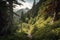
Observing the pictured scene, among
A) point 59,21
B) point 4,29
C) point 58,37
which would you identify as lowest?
point 58,37

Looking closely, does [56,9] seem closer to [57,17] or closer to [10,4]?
[57,17]

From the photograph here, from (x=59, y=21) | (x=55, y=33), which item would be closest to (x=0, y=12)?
(x=55, y=33)

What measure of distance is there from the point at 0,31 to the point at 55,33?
7.08 metres

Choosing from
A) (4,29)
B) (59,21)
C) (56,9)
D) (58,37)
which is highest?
(56,9)

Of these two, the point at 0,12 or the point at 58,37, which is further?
the point at 0,12

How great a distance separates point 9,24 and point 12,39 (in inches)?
142

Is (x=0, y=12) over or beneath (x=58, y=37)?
over

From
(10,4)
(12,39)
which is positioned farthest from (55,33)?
(10,4)

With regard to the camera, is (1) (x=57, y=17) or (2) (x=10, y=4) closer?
(2) (x=10, y=4)

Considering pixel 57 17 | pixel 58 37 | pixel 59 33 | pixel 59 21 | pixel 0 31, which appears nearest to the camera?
pixel 58 37

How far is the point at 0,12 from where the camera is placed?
81.0 ft

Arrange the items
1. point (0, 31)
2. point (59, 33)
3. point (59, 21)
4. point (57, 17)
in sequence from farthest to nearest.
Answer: point (57, 17), point (59, 21), point (0, 31), point (59, 33)

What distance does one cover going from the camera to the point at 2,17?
25156 millimetres

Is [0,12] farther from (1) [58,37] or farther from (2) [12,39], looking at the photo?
(1) [58,37]
